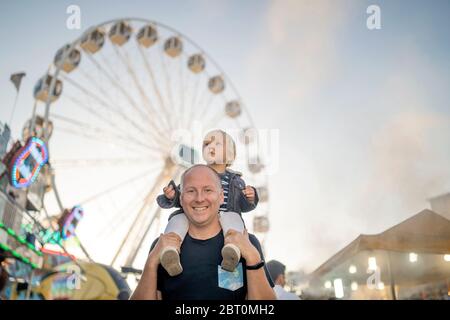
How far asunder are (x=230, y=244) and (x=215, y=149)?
72cm

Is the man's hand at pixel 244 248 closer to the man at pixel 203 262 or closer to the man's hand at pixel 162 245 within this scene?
the man at pixel 203 262

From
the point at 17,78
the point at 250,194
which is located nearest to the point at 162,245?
the point at 250,194

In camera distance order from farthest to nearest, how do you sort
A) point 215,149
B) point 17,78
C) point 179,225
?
point 17,78 < point 215,149 < point 179,225

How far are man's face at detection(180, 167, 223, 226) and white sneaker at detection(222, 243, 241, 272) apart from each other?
236mm

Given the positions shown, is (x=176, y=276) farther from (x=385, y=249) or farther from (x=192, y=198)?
(x=385, y=249)

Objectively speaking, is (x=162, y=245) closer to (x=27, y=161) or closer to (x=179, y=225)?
(x=179, y=225)

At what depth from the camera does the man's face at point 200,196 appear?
66.7 inches

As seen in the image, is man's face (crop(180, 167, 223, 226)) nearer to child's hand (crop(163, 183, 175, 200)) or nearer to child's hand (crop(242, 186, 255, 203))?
child's hand (crop(163, 183, 175, 200))

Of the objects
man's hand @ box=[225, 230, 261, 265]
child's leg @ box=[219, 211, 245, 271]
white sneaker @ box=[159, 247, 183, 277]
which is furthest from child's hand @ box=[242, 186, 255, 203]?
white sneaker @ box=[159, 247, 183, 277]

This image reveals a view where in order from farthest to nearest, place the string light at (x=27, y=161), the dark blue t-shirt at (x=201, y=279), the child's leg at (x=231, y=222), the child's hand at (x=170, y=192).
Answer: the string light at (x=27, y=161) < the child's hand at (x=170, y=192) < the child's leg at (x=231, y=222) < the dark blue t-shirt at (x=201, y=279)

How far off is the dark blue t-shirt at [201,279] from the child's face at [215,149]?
22.4 inches

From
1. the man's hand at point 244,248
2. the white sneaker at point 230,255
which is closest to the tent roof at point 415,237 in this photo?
the man's hand at point 244,248

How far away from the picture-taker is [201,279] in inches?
63.7
